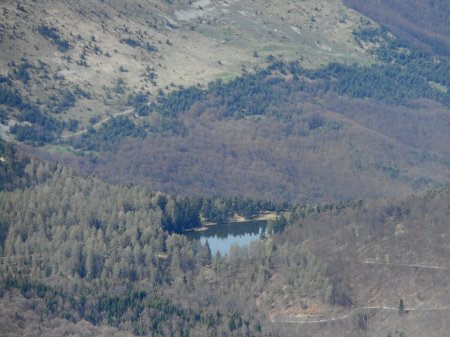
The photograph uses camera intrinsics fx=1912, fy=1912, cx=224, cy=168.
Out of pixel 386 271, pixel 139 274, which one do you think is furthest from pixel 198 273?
pixel 386 271

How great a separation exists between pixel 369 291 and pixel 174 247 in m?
20.5

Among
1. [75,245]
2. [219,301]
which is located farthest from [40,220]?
[219,301]

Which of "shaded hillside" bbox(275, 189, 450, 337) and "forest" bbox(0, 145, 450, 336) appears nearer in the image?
"forest" bbox(0, 145, 450, 336)

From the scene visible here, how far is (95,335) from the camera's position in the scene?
166375 mm

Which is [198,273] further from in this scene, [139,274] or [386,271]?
[386,271]

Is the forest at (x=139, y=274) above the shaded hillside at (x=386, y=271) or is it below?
below

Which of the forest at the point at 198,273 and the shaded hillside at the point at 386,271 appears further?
the shaded hillside at the point at 386,271

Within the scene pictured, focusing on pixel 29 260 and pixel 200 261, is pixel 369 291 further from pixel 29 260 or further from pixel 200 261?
pixel 29 260

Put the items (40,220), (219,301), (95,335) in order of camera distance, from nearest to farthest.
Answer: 1. (95,335)
2. (219,301)
3. (40,220)

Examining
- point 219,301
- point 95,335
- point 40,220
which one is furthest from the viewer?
point 40,220

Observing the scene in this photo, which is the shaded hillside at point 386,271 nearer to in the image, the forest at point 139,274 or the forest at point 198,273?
the forest at point 198,273

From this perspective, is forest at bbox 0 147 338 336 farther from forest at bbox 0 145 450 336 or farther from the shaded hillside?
the shaded hillside

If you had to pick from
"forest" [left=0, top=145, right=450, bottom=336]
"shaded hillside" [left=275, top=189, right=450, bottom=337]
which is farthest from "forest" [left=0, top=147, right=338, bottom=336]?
"shaded hillside" [left=275, top=189, right=450, bottom=337]

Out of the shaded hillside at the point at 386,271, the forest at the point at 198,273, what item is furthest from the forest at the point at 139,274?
the shaded hillside at the point at 386,271
